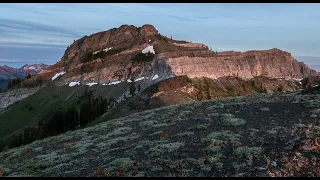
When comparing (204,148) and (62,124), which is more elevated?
(204,148)

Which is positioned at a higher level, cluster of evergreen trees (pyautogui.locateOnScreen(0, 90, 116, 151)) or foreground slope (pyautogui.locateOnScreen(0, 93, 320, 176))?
foreground slope (pyautogui.locateOnScreen(0, 93, 320, 176))

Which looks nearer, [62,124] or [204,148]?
[204,148]

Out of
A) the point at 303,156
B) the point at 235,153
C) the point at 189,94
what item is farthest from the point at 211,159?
the point at 189,94

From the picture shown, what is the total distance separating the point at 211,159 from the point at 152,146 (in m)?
5.34

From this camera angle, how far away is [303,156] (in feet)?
52.4

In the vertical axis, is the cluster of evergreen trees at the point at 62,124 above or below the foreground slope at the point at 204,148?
below

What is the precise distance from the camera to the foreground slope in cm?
1584

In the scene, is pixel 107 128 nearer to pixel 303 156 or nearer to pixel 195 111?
pixel 195 111

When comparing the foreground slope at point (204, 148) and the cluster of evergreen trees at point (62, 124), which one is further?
the cluster of evergreen trees at point (62, 124)

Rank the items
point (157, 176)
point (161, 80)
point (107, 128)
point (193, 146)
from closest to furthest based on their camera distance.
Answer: point (157, 176) → point (193, 146) → point (107, 128) → point (161, 80)

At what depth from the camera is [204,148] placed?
19172 mm

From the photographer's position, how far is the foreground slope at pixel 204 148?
15.8 metres

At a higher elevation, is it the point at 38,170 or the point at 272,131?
the point at 272,131

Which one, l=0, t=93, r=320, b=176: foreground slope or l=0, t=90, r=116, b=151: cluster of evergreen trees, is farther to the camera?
l=0, t=90, r=116, b=151: cluster of evergreen trees
